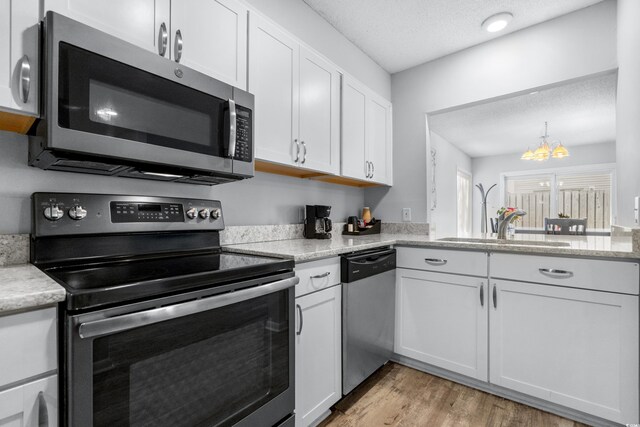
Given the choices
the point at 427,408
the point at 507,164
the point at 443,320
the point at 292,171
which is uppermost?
the point at 507,164

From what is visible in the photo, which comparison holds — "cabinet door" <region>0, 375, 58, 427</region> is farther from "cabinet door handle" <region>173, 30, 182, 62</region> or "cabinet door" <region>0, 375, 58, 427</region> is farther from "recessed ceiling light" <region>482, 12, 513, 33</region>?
"recessed ceiling light" <region>482, 12, 513, 33</region>

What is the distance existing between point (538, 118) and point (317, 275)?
3577 millimetres

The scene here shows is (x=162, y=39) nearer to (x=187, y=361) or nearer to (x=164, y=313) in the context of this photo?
(x=164, y=313)

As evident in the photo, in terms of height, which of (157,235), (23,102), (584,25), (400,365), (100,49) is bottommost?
(400,365)

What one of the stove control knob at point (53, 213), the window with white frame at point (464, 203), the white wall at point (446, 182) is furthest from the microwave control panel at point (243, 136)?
the window with white frame at point (464, 203)

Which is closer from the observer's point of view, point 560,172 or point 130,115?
point 130,115

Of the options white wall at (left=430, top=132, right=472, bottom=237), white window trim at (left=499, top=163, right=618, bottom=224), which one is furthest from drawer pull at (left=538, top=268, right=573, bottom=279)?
→ white window trim at (left=499, top=163, right=618, bottom=224)

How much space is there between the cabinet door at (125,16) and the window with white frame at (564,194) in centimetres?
518

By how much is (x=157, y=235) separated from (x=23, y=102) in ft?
2.14

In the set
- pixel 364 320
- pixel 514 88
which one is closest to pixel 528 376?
pixel 364 320

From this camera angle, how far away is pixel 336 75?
218cm

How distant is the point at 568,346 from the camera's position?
5.26ft

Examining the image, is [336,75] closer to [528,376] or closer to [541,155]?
[528,376]

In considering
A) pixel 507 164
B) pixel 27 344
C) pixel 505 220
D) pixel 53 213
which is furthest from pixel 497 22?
pixel 507 164
